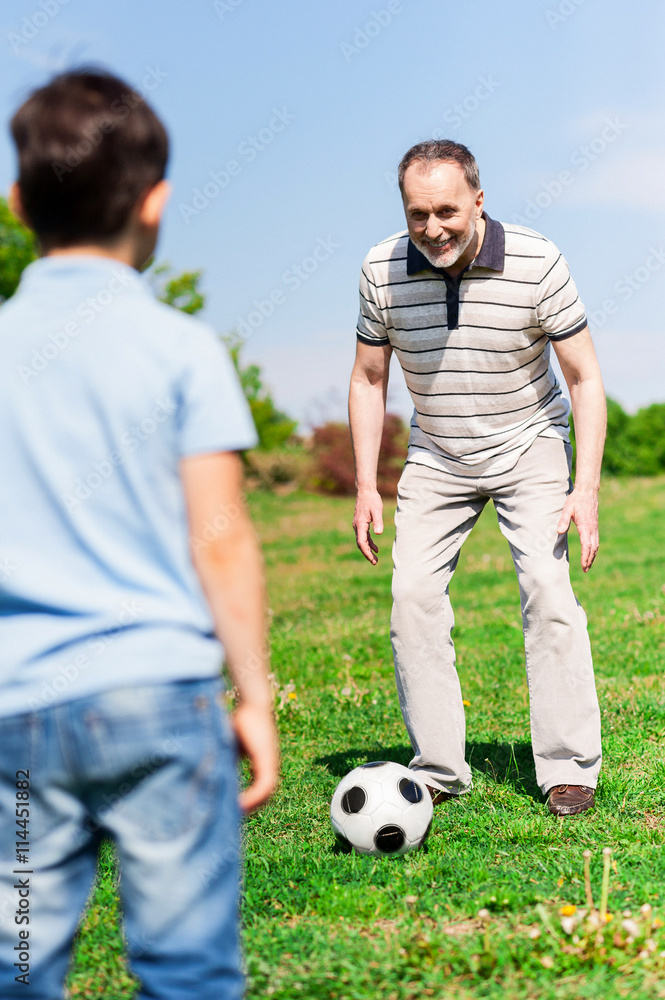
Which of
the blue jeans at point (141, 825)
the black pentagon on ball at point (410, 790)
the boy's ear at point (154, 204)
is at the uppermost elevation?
the boy's ear at point (154, 204)

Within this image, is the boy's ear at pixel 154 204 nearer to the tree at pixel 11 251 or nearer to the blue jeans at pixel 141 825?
the blue jeans at pixel 141 825

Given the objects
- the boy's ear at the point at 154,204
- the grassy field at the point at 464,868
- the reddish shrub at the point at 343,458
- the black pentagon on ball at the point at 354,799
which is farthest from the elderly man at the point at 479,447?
the reddish shrub at the point at 343,458

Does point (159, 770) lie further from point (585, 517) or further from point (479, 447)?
point (479, 447)

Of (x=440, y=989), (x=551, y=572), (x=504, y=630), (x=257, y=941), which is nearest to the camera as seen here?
(x=440, y=989)

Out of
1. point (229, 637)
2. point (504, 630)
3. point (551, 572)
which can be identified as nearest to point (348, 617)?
point (504, 630)

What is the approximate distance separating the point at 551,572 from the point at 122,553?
8.90ft

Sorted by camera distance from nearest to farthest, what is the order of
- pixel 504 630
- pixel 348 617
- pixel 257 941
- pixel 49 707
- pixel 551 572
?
pixel 49 707
pixel 257 941
pixel 551 572
pixel 504 630
pixel 348 617

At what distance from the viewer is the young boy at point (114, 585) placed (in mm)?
1642

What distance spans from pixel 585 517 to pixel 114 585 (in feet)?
8.77

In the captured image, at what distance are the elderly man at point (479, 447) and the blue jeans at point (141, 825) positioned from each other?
2.52m

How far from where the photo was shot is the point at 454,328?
13.7ft

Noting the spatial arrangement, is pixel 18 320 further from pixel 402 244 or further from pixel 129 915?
pixel 402 244

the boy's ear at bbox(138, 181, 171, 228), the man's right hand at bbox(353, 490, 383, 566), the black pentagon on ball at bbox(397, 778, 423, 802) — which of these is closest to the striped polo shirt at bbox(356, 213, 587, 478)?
the man's right hand at bbox(353, 490, 383, 566)

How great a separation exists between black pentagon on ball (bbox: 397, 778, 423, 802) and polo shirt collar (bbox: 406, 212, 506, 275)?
207cm
